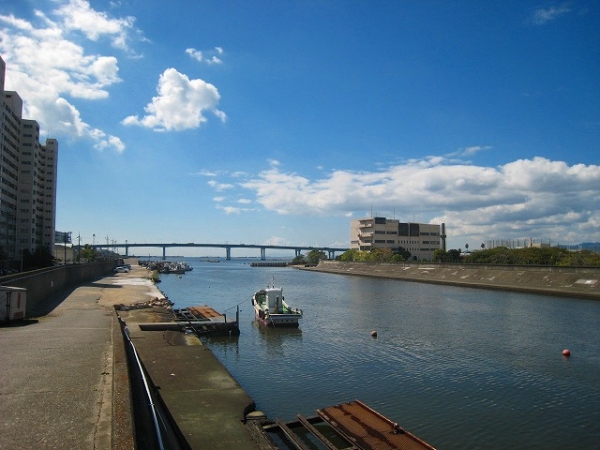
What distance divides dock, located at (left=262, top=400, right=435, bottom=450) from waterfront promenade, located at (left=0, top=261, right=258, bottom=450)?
107 cm

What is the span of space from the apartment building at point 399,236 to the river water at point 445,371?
364 feet

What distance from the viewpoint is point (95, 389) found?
32.4ft

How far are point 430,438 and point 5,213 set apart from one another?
95036 mm

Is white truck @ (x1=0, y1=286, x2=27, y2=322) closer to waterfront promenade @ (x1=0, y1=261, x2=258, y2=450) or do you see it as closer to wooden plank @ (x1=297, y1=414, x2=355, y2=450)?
waterfront promenade @ (x1=0, y1=261, x2=258, y2=450)

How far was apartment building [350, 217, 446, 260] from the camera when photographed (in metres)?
148

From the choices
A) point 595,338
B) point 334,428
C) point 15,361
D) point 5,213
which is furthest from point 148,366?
point 5,213

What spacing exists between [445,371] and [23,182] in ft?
337

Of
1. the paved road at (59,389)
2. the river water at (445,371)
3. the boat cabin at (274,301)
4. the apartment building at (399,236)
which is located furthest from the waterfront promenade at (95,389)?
the apartment building at (399,236)

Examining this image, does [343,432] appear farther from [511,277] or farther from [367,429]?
[511,277]

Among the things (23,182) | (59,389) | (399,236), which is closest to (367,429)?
(59,389)

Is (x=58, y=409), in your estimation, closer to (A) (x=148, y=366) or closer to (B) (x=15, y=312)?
(A) (x=148, y=366)

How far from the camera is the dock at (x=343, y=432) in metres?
10.9

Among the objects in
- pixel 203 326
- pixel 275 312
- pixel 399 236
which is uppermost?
pixel 399 236

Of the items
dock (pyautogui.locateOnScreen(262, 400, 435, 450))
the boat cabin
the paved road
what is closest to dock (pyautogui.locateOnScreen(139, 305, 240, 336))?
the boat cabin
